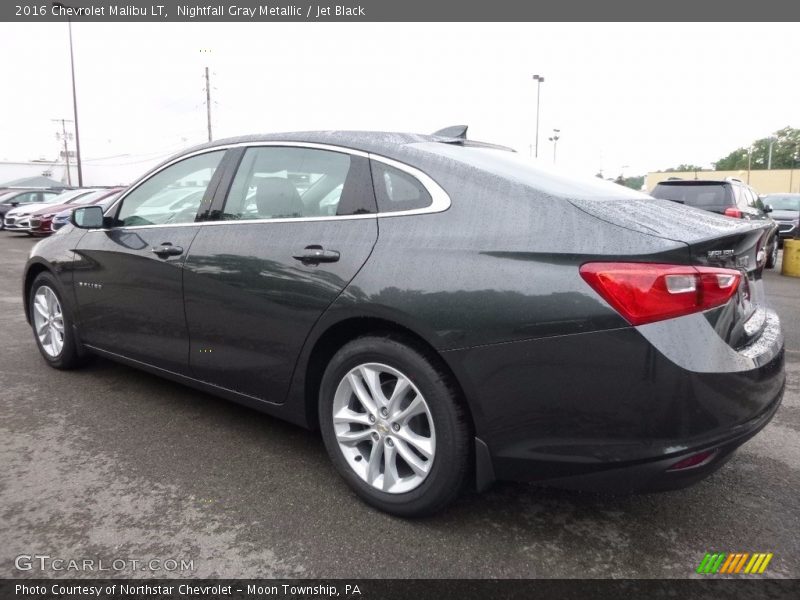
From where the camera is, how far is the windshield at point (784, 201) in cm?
1662

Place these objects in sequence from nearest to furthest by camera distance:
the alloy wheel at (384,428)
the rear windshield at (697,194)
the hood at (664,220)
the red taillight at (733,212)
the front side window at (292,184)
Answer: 1. the hood at (664,220)
2. the alloy wheel at (384,428)
3. the front side window at (292,184)
4. the red taillight at (733,212)
5. the rear windshield at (697,194)

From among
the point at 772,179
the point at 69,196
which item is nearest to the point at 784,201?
the point at 69,196

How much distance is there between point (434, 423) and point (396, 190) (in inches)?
38.4

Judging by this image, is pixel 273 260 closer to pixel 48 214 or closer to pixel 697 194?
pixel 697 194

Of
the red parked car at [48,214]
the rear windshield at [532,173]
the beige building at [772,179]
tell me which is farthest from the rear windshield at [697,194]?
the beige building at [772,179]

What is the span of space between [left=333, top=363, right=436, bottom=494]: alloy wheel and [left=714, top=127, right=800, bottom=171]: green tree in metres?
88.8

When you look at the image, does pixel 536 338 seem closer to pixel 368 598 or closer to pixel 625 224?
pixel 625 224

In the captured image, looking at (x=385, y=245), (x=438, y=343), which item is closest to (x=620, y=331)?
(x=438, y=343)

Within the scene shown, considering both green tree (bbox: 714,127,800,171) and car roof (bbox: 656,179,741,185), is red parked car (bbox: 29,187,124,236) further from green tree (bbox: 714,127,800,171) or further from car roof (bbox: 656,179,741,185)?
green tree (bbox: 714,127,800,171)

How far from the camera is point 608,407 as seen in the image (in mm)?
1996

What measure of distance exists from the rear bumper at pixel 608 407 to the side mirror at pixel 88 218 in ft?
8.96

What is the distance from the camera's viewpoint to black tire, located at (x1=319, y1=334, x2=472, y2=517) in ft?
7.50

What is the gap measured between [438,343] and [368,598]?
89 cm

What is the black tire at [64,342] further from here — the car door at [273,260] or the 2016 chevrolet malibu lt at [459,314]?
the car door at [273,260]
